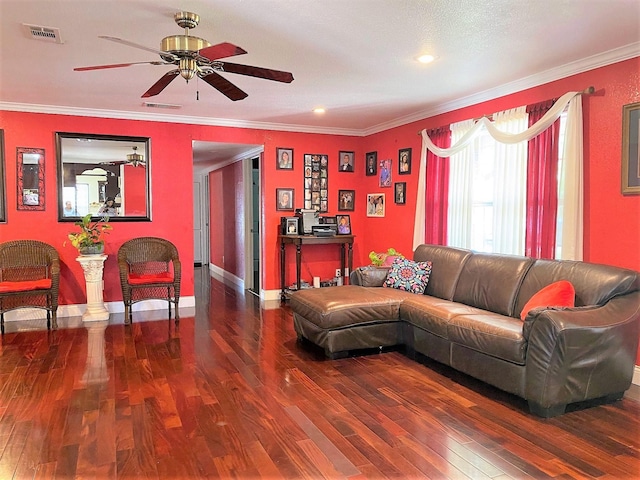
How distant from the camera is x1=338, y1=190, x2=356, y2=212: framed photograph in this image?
7009 mm

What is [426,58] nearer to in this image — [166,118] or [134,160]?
[166,118]

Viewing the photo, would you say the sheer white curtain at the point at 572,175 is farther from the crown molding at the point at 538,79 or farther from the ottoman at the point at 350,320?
the ottoman at the point at 350,320

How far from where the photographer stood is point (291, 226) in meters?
6.52

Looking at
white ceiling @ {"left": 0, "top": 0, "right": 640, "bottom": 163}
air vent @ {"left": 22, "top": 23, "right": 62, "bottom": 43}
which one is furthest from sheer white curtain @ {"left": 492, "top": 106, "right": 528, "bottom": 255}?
air vent @ {"left": 22, "top": 23, "right": 62, "bottom": 43}

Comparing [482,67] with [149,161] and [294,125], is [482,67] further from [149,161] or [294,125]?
[149,161]

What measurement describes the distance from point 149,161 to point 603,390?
5244 mm

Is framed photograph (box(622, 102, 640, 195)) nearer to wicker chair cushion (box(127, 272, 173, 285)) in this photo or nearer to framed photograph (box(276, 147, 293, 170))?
framed photograph (box(276, 147, 293, 170))

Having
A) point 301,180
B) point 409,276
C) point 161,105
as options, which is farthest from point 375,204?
point 161,105

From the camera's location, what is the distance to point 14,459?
2395 millimetres

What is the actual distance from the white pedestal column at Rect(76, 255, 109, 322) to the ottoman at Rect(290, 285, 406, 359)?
2.55 meters

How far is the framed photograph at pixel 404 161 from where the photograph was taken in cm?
605

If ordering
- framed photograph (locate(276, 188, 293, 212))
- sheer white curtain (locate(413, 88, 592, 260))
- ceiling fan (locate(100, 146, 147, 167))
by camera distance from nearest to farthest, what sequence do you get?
sheer white curtain (locate(413, 88, 592, 260)), ceiling fan (locate(100, 146, 147, 167)), framed photograph (locate(276, 188, 293, 212))

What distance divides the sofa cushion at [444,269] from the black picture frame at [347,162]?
2.53 m

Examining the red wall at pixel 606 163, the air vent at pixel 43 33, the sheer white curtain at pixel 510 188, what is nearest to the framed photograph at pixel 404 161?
the sheer white curtain at pixel 510 188
